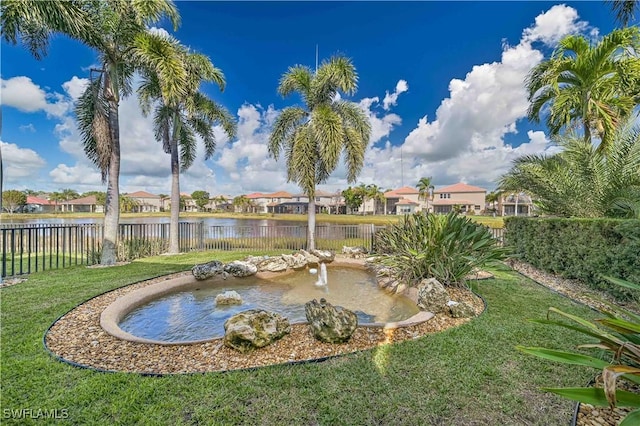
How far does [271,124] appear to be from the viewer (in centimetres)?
1036

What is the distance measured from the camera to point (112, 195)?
25.2 feet

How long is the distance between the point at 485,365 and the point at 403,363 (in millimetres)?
804

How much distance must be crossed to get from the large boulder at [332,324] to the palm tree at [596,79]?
8.29 metres

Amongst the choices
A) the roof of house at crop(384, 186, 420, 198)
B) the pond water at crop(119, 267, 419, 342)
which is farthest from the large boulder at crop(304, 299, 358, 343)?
the roof of house at crop(384, 186, 420, 198)

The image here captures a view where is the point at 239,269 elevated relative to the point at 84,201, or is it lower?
lower

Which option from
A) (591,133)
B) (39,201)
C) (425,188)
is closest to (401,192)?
(425,188)

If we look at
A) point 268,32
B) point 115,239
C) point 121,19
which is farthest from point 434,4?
point 115,239

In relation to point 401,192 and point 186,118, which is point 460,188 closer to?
point 401,192

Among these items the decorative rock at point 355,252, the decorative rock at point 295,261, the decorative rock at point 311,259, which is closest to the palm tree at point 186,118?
the decorative rock at point 295,261

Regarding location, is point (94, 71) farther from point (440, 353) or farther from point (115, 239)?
point (440, 353)

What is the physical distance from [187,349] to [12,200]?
5624cm

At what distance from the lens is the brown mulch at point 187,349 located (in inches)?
106

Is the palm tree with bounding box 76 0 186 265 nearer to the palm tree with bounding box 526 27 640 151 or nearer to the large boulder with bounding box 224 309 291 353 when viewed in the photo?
the large boulder with bounding box 224 309 291 353

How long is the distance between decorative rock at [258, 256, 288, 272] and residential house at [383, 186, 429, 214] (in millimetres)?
51123
